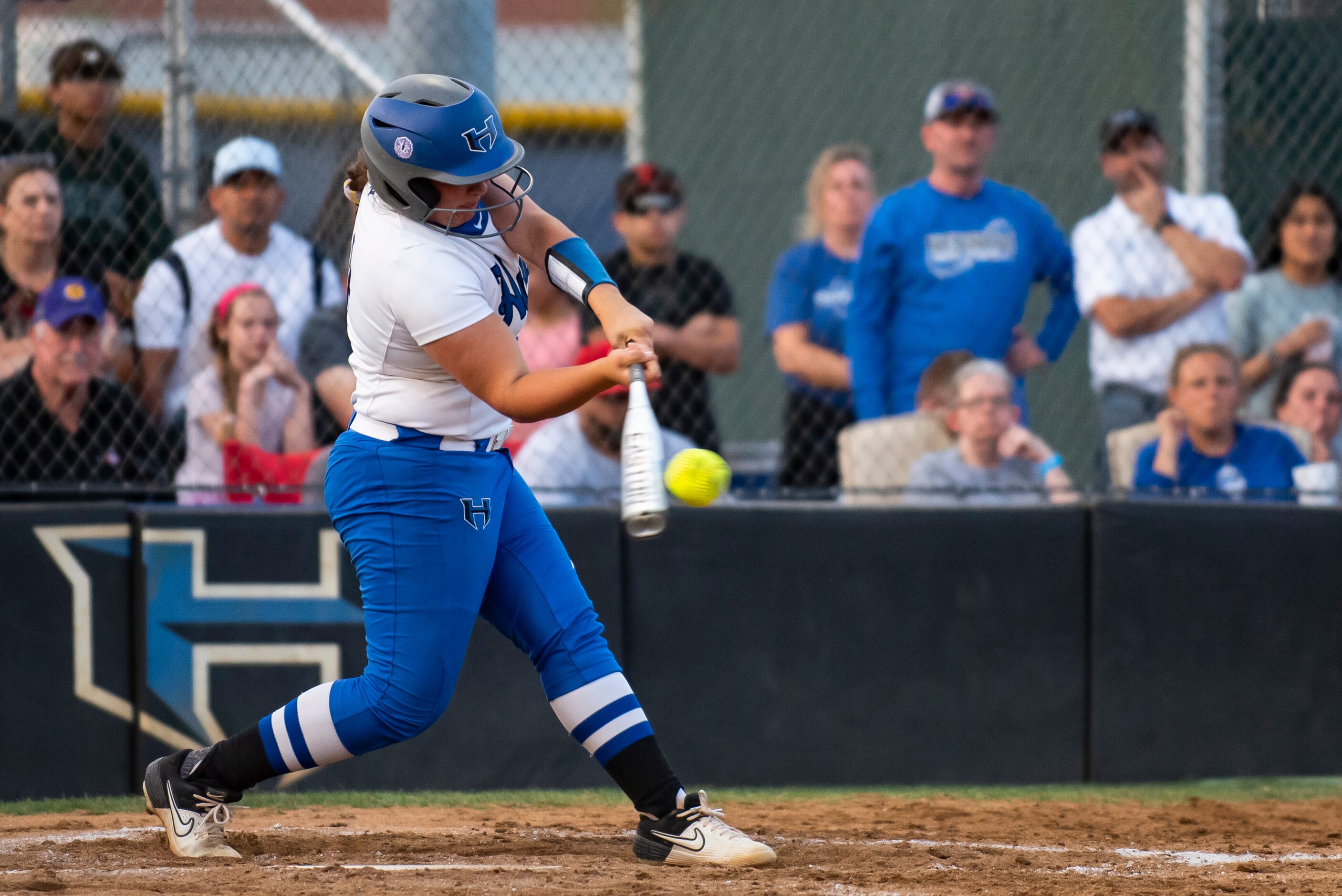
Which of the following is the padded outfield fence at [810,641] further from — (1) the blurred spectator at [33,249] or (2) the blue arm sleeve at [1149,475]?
(1) the blurred spectator at [33,249]

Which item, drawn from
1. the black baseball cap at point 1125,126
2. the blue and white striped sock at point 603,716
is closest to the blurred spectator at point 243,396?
the blue and white striped sock at point 603,716

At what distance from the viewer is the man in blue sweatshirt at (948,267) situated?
5555mm

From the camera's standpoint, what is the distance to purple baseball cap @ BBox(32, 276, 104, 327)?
5.10m

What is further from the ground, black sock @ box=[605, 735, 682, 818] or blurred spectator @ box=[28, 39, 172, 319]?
blurred spectator @ box=[28, 39, 172, 319]

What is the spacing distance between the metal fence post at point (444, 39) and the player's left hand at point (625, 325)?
2.28 meters

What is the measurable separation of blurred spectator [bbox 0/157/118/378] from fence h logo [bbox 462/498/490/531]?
7.06ft

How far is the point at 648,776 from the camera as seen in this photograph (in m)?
3.69

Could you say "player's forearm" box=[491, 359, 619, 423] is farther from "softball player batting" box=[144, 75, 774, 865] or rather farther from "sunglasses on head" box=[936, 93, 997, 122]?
"sunglasses on head" box=[936, 93, 997, 122]

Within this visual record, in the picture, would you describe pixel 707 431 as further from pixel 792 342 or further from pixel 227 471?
pixel 227 471

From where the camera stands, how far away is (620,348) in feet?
10.7

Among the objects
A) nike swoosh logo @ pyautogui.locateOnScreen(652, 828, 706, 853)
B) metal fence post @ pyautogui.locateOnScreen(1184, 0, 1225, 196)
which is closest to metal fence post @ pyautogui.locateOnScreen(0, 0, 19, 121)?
nike swoosh logo @ pyautogui.locateOnScreen(652, 828, 706, 853)

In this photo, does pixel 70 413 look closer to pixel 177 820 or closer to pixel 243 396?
pixel 243 396

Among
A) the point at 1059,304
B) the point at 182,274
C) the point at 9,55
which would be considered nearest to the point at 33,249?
the point at 182,274

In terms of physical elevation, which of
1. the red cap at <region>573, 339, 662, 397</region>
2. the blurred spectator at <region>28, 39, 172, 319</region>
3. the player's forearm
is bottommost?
the player's forearm
